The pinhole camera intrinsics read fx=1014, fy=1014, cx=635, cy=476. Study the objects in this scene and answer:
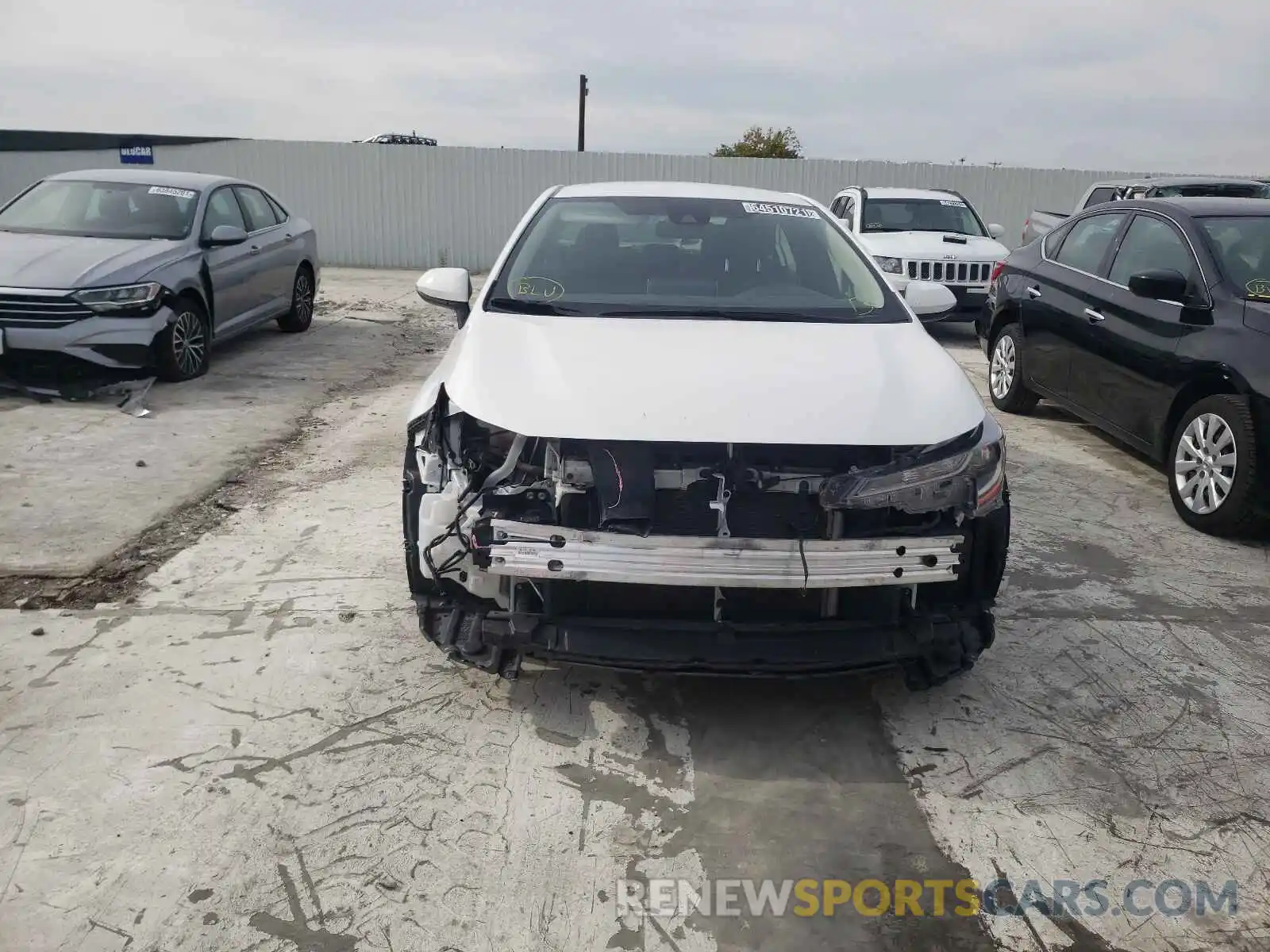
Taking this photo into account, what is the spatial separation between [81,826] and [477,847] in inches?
43.1

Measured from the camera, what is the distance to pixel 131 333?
744 cm

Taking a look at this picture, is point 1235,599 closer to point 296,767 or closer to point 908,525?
point 908,525

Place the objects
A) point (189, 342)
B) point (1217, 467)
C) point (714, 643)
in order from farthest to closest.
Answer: point (189, 342), point (1217, 467), point (714, 643)

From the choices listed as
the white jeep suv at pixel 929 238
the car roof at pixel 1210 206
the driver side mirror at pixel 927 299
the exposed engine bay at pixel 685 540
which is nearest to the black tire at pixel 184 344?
the exposed engine bay at pixel 685 540

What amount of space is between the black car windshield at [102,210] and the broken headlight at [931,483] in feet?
23.4

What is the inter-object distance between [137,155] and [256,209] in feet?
36.7

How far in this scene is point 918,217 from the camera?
12.2 meters

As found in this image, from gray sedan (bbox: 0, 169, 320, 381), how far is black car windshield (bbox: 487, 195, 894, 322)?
165 inches

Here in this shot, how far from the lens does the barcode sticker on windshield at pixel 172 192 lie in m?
8.65

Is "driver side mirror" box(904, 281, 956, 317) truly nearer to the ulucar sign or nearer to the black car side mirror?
the black car side mirror

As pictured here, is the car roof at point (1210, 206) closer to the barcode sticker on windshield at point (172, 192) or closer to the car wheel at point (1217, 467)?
the car wheel at point (1217, 467)

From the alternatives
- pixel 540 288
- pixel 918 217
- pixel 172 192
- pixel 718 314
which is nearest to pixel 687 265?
pixel 718 314

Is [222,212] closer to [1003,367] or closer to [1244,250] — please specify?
[1003,367]

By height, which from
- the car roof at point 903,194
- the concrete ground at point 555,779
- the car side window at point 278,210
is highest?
the car roof at point 903,194
